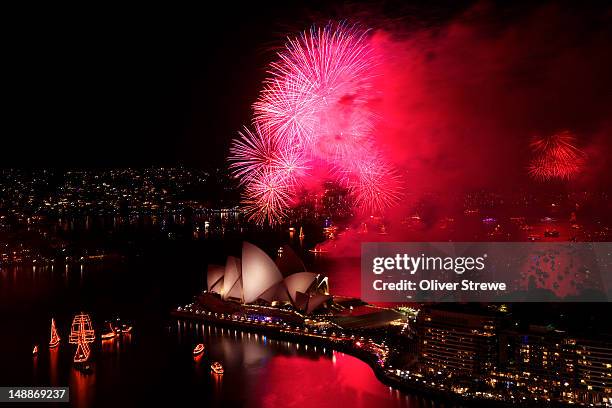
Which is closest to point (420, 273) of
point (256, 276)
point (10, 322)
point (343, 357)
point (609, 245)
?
point (609, 245)

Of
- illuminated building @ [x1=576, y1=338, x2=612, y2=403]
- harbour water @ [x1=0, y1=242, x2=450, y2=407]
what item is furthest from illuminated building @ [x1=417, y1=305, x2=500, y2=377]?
illuminated building @ [x1=576, y1=338, x2=612, y2=403]

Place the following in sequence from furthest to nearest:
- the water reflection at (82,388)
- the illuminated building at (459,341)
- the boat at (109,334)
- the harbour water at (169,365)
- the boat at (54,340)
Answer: the boat at (109,334) < the boat at (54,340) < the illuminated building at (459,341) < the harbour water at (169,365) < the water reflection at (82,388)

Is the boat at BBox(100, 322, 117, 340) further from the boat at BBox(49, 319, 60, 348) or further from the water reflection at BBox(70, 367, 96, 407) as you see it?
the water reflection at BBox(70, 367, 96, 407)

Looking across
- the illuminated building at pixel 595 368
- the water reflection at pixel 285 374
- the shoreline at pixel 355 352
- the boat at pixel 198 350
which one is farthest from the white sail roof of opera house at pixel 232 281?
the illuminated building at pixel 595 368

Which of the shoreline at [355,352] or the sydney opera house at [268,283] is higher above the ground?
the sydney opera house at [268,283]

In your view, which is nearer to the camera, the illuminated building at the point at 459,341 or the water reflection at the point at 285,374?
the water reflection at the point at 285,374

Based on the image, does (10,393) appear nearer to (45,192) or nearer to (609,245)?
(609,245)

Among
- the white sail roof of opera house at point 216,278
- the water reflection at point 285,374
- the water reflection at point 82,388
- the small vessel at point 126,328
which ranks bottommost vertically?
the water reflection at point 82,388

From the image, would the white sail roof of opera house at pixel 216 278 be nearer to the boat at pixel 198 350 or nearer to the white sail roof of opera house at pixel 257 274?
the white sail roof of opera house at pixel 257 274

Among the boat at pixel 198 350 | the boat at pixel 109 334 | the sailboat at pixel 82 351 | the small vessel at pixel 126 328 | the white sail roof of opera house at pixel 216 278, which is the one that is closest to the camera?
the sailboat at pixel 82 351
